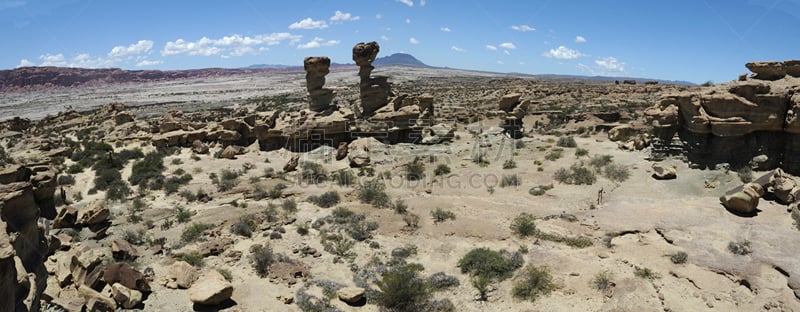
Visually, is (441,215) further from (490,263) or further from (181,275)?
(181,275)

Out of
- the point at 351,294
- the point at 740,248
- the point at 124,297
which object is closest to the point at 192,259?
the point at 124,297

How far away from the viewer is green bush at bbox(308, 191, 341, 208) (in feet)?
49.9

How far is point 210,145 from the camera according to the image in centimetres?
2467

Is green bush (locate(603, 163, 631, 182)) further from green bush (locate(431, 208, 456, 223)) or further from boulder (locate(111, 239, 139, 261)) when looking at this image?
boulder (locate(111, 239, 139, 261))

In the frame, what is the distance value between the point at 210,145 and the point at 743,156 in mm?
25809

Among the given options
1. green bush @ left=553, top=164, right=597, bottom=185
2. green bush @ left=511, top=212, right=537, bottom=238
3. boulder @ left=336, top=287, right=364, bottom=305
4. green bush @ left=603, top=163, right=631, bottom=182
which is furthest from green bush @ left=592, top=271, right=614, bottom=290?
green bush @ left=603, top=163, right=631, bottom=182

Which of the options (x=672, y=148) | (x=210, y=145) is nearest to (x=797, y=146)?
(x=672, y=148)

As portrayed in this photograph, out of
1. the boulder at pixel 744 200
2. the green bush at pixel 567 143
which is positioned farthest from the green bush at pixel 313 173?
the boulder at pixel 744 200

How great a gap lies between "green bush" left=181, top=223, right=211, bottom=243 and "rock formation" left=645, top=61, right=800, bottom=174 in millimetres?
18382

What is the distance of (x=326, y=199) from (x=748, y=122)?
16018mm

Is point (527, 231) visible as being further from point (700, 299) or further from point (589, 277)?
point (700, 299)

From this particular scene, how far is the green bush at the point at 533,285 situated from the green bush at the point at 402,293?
1967 millimetres

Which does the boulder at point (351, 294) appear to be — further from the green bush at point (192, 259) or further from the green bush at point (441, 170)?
the green bush at point (441, 170)

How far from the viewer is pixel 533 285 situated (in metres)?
9.23
